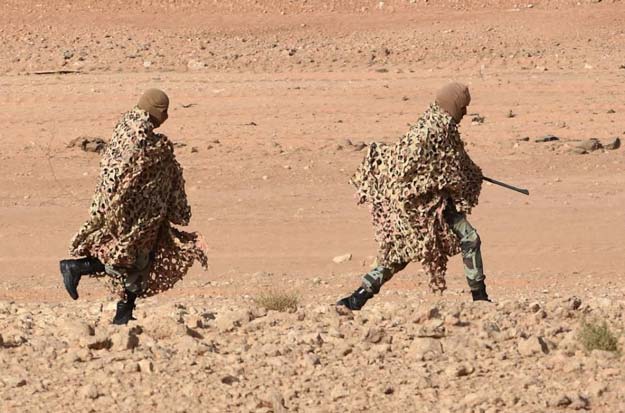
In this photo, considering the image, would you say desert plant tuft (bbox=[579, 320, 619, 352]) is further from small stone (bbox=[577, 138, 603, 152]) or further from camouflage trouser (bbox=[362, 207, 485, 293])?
small stone (bbox=[577, 138, 603, 152])

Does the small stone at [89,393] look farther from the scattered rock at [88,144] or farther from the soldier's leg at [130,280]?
the scattered rock at [88,144]

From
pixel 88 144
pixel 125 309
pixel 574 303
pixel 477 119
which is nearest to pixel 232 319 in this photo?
pixel 125 309

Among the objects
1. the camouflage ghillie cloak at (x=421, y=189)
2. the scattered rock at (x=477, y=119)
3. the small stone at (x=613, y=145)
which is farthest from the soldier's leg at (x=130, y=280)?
the scattered rock at (x=477, y=119)

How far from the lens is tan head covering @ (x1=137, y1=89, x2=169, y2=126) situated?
10055 millimetres

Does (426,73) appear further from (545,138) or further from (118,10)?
(118,10)

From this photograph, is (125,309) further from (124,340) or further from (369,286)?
(369,286)

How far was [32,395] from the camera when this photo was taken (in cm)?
838

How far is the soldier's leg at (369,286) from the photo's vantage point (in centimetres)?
1057

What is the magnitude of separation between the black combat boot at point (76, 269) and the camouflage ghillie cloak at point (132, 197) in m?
0.05

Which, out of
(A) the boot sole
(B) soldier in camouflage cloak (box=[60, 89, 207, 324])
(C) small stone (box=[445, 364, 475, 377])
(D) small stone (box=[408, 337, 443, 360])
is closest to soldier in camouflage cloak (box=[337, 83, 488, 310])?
(B) soldier in camouflage cloak (box=[60, 89, 207, 324])

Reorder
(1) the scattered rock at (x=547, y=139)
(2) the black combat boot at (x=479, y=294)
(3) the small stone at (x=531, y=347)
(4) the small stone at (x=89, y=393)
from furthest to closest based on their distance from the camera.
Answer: (1) the scattered rock at (x=547, y=139) < (2) the black combat boot at (x=479, y=294) < (3) the small stone at (x=531, y=347) < (4) the small stone at (x=89, y=393)

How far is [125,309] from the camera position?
10.2m

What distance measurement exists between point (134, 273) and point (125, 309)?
211 millimetres

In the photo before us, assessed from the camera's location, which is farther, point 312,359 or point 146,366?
point 312,359
